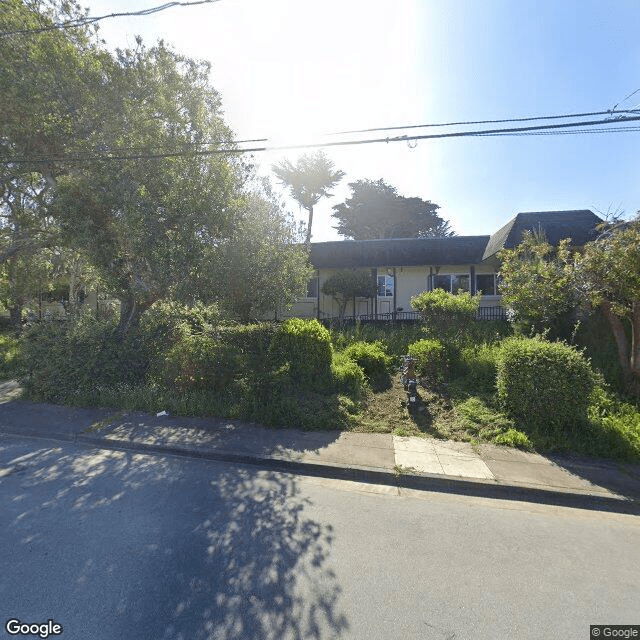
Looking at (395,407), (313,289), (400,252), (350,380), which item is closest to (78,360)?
(350,380)

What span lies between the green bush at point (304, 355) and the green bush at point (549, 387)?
11.3 ft

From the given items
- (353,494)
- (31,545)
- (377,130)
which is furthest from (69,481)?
(377,130)

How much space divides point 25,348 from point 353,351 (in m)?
7.63

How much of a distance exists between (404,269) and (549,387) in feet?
46.9

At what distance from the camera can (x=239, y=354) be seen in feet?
25.0

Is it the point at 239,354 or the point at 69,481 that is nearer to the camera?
the point at 69,481

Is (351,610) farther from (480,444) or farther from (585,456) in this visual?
(585,456)

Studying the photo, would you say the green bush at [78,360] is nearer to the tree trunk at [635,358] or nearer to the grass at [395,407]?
the grass at [395,407]

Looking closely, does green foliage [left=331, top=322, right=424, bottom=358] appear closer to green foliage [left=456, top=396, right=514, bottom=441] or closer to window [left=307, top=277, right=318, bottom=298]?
green foliage [left=456, top=396, right=514, bottom=441]

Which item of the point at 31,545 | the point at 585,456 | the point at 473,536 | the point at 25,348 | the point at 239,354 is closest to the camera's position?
the point at 31,545

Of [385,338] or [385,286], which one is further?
[385,286]

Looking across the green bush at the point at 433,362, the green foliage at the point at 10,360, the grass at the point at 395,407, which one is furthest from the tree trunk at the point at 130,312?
the green bush at the point at 433,362

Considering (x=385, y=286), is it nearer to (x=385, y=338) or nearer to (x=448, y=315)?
(x=385, y=338)

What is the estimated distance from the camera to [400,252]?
62.1 ft
